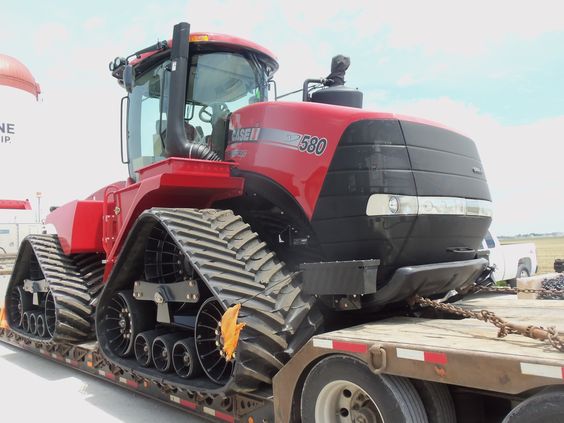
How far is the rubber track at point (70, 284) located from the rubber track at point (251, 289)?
2.56 meters

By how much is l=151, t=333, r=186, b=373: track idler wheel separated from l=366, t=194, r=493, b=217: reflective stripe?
2026 millimetres

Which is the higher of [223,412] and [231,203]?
[231,203]

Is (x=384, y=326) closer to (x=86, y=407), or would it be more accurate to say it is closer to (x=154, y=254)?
(x=154, y=254)

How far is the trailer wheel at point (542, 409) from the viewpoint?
2.13 metres

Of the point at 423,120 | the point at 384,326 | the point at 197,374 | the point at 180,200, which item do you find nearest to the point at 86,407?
the point at 197,374

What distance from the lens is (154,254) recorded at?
4.66 meters

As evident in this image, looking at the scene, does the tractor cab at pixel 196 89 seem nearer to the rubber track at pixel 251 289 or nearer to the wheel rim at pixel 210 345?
the rubber track at pixel 251 289

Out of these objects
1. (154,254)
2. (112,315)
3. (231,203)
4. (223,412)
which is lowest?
(223,412)

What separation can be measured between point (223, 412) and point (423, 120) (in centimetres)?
260

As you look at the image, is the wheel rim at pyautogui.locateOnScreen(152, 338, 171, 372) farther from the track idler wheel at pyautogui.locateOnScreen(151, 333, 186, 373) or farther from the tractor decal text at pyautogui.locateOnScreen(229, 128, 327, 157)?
the tractor decal text at pyautogui.locateOnScreen(229, 128, 327, 157)

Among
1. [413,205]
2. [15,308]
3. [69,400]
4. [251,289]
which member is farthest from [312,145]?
[15,308]

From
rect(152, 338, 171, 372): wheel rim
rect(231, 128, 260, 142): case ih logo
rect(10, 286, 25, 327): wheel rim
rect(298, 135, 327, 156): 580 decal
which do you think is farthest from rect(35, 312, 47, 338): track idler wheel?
rect(298, 135, 327, 156): 580 decal

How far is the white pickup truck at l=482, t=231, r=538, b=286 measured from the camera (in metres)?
11.2

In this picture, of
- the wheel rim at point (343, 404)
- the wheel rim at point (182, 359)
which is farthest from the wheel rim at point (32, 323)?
the wheel rim at point (343, 404)
